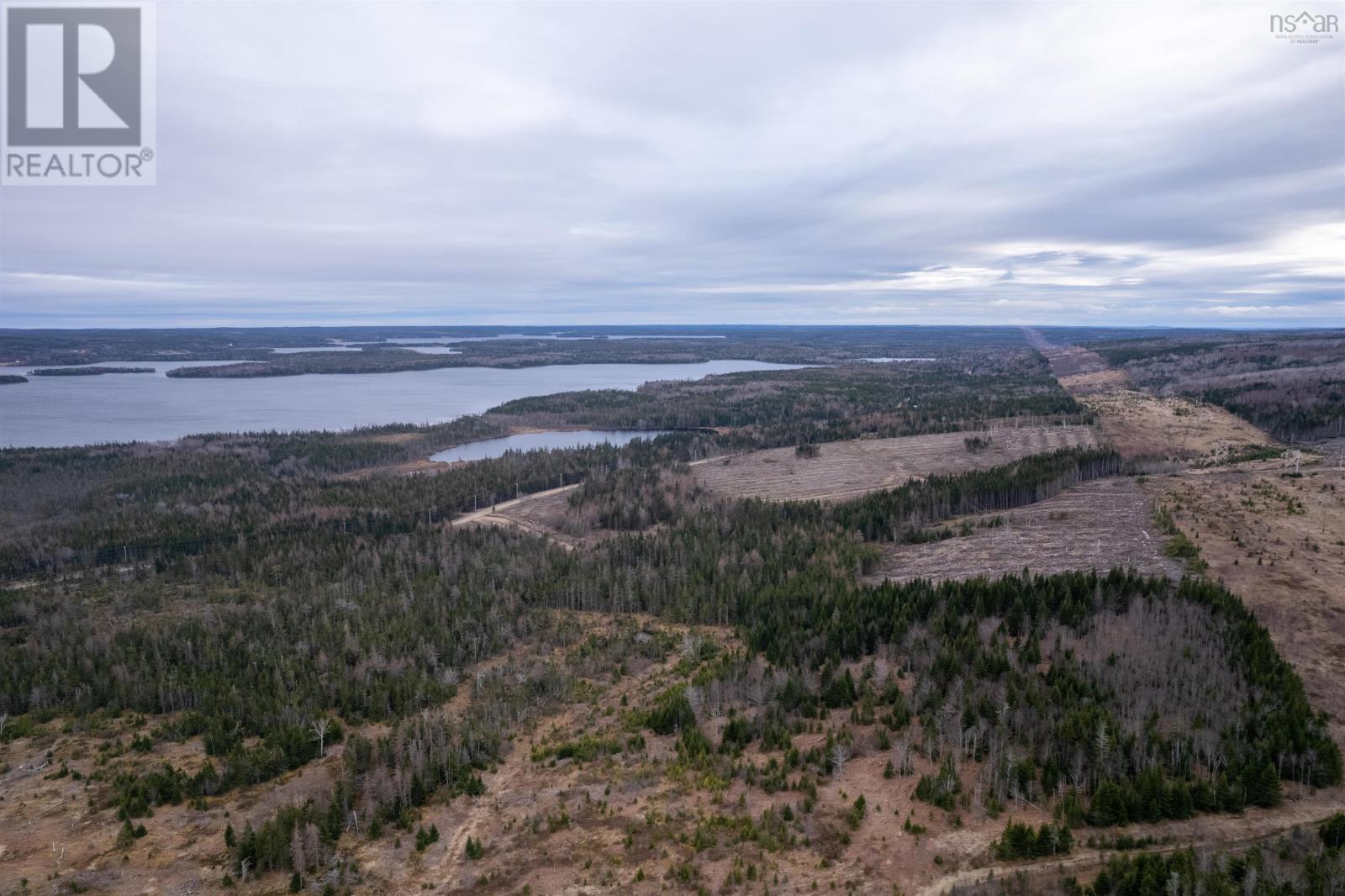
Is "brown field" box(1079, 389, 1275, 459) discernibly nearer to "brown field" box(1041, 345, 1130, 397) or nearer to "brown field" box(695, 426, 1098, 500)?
"brown field" box(695, 426, 1098, 500)

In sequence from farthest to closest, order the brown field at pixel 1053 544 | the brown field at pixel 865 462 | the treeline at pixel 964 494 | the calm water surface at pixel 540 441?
the calm water surface at pixel 540 441 → the brown field at pixel 865 462 → the treeline at pixel 964 494 → the brown field at pixel 1053 544

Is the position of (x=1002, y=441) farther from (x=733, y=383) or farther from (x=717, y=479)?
(x=733, y=383)

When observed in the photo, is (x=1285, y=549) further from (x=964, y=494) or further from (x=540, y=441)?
(x=540, y=441)

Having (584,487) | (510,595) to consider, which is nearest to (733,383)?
(584,487)

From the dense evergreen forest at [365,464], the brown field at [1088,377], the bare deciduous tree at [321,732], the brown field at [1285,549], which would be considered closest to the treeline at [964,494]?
the brown field at [1285,549]

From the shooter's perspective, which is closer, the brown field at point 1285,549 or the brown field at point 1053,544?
the brown field at point 1285,549

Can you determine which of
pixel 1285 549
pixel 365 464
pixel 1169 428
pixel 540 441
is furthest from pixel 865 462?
pixel 365 464

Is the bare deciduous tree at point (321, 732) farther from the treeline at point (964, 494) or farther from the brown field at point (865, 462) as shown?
the brown field at point (865, 462)
